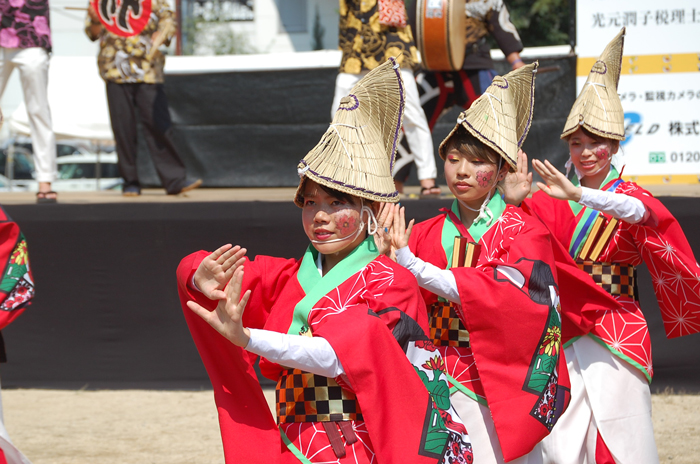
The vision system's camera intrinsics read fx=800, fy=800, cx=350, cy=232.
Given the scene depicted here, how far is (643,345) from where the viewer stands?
315 centimetres

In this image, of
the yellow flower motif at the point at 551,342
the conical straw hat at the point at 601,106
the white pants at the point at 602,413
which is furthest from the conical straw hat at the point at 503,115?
the white pants at the point at 602,413

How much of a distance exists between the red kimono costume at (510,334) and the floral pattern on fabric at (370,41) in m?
2.50

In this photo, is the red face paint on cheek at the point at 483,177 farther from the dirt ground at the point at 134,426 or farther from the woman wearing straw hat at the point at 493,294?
the dirt ground at the point at 134,426

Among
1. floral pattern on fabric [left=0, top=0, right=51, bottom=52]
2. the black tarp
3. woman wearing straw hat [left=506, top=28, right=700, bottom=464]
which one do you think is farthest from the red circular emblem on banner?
woman wearing straw hat [left=506, top=28, right=700, bottom=464]

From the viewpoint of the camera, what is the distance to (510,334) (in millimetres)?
2549

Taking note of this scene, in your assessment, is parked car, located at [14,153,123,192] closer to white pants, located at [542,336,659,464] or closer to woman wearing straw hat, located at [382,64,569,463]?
white pants, located at [542,336,659,464]

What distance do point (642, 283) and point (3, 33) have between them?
13.9ft

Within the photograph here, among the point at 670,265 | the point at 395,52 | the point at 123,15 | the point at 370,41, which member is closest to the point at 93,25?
the point at 123,15

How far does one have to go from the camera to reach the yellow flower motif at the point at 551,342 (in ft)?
8.60

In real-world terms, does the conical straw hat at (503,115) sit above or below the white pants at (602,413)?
above

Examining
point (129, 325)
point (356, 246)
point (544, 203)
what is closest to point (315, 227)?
point (356, 246)

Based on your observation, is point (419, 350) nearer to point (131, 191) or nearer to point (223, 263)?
point (223, 263)

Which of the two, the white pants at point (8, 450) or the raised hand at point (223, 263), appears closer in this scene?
the raised hand at point (223, 263)

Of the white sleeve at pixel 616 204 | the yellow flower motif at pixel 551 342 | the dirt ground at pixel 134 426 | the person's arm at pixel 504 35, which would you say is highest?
the person's arm at pixel 504 35
